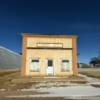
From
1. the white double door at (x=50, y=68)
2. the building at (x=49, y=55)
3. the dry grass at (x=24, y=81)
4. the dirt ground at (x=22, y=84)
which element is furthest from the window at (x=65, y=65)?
the dirt ground at (x=22, y=84)

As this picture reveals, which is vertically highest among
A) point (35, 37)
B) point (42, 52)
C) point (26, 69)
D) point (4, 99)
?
point (35, 37)

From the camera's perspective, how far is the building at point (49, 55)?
2747 centimetres

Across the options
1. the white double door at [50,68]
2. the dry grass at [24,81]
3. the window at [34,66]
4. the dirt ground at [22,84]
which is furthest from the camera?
the white double door at [50,68]

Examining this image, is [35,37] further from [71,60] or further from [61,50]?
[71,60]

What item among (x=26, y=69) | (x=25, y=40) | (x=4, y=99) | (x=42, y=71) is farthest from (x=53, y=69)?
(x=4, y=99)

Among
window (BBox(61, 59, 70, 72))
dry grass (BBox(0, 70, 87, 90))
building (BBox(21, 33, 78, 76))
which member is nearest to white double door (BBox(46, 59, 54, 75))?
building (BBox(21, 33, 78, 76))

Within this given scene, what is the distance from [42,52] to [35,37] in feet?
6.90

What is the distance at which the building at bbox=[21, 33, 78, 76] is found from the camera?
27.5m

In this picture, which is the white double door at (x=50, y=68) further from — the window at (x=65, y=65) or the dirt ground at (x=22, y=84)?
the dirt ground at (x=22, y=84)

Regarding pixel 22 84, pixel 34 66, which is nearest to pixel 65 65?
pixel 34 66

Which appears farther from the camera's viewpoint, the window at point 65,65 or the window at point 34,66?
the window at point 65,65

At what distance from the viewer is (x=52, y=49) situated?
2802 centimetres

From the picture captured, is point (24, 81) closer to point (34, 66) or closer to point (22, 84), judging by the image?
point (22, 84)

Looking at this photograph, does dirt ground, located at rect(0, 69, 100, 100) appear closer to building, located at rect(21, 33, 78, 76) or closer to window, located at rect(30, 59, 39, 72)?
window, located at rect(30, 59, 39, 72)
